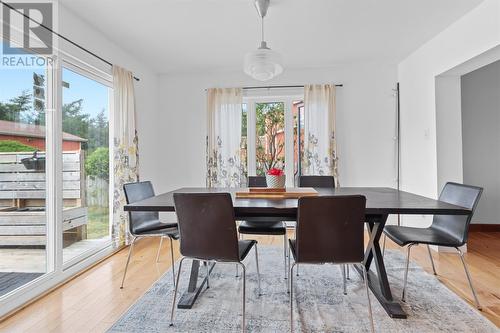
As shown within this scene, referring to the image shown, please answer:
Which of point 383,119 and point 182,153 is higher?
point 383,119

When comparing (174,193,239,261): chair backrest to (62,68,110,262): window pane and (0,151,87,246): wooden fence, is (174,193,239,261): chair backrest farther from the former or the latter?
(62,68,110,262): window pane

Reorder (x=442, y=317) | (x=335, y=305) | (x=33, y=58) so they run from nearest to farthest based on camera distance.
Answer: (x=442, y=317) → (x=335, y=305) → (x=33, y=58)

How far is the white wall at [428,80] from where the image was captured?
252 centimetres

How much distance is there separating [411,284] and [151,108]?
151 inches

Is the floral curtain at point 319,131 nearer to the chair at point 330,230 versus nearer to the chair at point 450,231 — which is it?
the chair at point 450,231

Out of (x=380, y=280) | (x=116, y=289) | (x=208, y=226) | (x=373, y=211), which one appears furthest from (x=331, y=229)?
(x=116, y=289)

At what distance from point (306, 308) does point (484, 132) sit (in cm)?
365

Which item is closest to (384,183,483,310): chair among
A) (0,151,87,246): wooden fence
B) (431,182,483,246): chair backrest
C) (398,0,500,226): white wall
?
(431,182,483,246): chair backrest

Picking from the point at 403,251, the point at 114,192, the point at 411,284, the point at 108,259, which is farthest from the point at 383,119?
the point at 108,259

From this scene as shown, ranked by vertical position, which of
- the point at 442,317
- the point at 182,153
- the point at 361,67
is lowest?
the point at 442,317

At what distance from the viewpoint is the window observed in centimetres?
429

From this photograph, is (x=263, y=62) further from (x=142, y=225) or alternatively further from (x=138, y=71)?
(x=138, y=71)

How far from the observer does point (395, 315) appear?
1883 millimetres

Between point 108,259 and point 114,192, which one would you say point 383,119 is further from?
point 108,259
